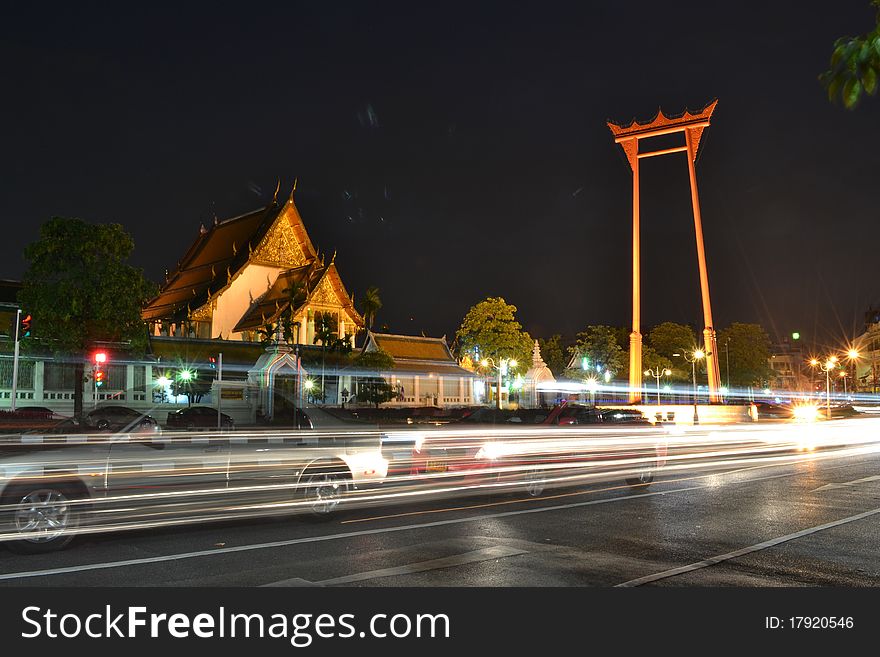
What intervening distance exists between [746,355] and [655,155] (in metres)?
35.8

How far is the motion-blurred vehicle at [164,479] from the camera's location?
26.5ft

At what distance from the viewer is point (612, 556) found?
25.0 ft

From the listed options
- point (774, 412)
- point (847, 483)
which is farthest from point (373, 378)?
point (847, 483)

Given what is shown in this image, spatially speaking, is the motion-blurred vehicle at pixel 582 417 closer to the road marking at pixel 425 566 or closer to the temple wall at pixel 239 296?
the road marking at pixel 425 566

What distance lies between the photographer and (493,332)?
182ft

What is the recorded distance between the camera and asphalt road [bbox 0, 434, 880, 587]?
6.67 metres

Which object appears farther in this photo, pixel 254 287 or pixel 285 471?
pixel 254 287

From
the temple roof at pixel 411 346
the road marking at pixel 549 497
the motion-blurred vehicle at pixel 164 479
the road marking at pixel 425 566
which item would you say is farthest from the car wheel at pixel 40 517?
the temple roof at pixel 411 346

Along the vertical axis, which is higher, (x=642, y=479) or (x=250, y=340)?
(x=250, y=340)

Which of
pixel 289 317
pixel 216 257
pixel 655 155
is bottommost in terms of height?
pixel 289 317

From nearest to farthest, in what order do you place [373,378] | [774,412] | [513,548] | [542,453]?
[513,548] → [542,453] → [373,378] → [774,412]

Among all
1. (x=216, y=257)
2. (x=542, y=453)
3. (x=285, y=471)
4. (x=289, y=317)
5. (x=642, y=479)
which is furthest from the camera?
(x=216, y=257)

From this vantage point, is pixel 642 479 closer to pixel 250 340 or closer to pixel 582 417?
pixel 582 417

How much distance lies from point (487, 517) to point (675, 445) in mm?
9623
